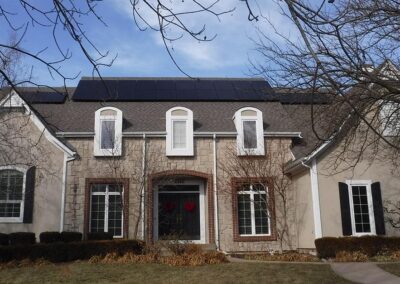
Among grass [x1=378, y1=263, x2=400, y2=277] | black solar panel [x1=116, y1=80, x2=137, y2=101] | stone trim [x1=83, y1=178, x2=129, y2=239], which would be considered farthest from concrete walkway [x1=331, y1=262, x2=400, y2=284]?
black solar panel [x1=116, y1=80, x2=137, y2=101]

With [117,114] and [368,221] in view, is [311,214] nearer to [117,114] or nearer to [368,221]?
[368,221]

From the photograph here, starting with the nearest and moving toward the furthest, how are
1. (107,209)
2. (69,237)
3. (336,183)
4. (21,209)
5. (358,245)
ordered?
(358,245) → (69,237) → (336,183) → (21,209) → (107,209)

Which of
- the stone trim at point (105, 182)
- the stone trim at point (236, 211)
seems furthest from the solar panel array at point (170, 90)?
the stone trim at point (105, 182)

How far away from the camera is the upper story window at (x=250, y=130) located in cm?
2123

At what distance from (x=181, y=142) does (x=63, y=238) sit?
6375 millimetres

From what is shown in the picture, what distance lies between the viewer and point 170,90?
2425cm

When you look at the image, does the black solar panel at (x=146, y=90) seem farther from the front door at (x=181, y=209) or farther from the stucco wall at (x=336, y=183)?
the stucco wall at (x=336, y=183)

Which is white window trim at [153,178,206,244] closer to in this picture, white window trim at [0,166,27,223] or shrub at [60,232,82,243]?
shrub at [60,232,82,243]

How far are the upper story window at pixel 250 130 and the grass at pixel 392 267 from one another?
8.21m

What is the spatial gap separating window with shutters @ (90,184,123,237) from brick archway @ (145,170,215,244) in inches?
44.2

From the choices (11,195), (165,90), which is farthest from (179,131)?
(11,195)

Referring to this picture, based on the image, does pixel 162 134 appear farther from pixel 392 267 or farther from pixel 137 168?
pixel 392 267

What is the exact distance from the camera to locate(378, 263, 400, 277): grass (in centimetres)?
1284

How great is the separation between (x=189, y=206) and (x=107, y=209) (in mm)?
3595
